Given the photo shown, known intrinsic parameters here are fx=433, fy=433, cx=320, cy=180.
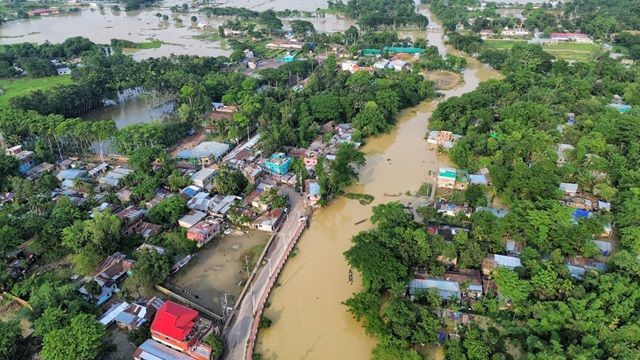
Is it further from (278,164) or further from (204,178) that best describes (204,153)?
(278,164)

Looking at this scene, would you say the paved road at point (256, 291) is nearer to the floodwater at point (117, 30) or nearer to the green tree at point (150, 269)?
the green tree at point (150, 269)

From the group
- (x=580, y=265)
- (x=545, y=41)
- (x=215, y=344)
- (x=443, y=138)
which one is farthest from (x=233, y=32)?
(x=580, y=265)

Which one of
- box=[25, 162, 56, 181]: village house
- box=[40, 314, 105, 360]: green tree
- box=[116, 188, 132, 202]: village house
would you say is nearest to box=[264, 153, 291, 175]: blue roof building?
box=[116, 188, 132, 202]: village house

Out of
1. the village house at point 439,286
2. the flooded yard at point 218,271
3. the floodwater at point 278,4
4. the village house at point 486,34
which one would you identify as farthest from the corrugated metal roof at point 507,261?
the floodwater at point 278,4

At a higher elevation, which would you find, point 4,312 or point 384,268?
point 384,268

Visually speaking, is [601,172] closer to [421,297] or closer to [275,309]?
[421,297]

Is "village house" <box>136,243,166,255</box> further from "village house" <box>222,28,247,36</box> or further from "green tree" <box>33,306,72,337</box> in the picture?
"village house" <box>222,28,247,36</box>

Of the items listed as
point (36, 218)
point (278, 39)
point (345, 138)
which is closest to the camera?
point (36, 218)

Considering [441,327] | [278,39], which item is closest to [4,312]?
[441,327]
